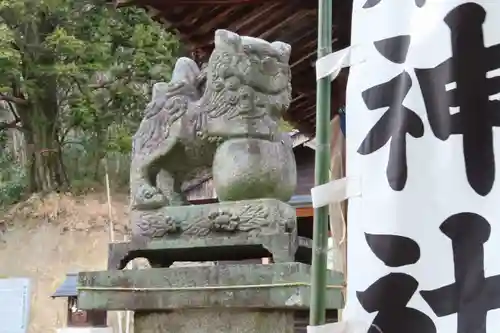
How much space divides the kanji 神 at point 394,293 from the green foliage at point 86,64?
29.6 ft

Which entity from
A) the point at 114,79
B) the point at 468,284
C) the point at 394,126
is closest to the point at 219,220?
the point at 394,126

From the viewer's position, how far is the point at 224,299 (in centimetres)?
250

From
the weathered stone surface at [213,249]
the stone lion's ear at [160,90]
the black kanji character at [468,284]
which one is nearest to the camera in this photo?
the black kanji character at [468,284]

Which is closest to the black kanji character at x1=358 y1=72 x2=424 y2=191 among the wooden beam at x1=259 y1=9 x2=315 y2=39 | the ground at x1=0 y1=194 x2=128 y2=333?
the wooden beam at x1=259 y1=9 x2=315 y2=39

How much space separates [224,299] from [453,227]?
121cm

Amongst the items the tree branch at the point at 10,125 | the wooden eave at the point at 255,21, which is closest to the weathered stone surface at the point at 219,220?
the wooden eave at the point at 255,21

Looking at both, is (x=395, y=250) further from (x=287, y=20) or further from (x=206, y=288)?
(x=287, y=20)

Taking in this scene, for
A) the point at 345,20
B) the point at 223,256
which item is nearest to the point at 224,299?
the point at 223,256

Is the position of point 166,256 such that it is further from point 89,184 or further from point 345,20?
point 89,184

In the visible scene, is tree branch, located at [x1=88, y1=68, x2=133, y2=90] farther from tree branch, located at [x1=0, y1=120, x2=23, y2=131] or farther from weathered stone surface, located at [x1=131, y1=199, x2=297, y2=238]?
weathered stone surface, located at [x1=131, y1=199, x2=297, y2=238]

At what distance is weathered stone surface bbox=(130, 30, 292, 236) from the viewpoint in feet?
8.82

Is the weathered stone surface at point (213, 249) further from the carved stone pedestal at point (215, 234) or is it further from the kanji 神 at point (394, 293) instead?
the kanji 神 at point (394, 293)

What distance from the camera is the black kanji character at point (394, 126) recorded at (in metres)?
1.49

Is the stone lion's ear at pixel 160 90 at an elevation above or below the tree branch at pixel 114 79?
below
